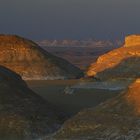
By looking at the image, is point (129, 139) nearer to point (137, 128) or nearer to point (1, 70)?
point (137, 128)

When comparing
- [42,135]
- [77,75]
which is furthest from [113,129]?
[77,75]

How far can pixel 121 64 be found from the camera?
9331 centimetres

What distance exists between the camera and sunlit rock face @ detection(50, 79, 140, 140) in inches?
1176

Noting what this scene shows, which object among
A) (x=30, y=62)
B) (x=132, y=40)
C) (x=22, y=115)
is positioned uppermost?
(x=22, y=115)

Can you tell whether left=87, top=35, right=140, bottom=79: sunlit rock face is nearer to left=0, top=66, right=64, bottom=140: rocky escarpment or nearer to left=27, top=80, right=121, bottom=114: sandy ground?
left=27, top=80, right=121, bottom=114: sandy ground

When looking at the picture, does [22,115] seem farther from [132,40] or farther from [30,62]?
[132,40]

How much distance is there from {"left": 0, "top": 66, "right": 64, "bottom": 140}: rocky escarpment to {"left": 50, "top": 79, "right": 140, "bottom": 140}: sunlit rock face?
3.95 m

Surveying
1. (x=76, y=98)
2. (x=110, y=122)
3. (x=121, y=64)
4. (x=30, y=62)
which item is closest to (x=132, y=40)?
(x=30, y=62)

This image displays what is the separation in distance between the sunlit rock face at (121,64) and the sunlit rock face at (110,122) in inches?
1959

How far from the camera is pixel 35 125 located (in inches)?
1446

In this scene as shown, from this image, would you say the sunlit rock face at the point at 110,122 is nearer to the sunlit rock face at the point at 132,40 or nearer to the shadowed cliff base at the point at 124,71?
the shadowed cliff base at the point at 124,71

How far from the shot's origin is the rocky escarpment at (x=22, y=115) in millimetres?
35719

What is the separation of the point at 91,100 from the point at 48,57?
5181 cm

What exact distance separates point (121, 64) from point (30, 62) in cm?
1828
